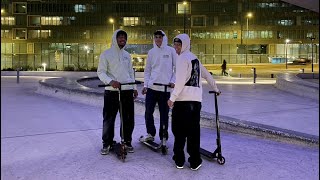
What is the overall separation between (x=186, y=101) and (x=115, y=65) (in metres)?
1.32

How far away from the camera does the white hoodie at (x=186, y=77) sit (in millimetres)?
5141

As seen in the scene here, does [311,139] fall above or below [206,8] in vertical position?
below

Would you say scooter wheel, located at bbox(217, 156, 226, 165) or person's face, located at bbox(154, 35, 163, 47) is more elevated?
person's face, located at bbox(154, 35, 163, 47)

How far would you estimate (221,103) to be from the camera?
38.9 feet

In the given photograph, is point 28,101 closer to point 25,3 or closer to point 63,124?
point 63,124

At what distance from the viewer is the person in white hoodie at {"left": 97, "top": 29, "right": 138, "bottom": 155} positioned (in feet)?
19.6

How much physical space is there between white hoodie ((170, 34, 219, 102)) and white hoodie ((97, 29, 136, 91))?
1.13 meters

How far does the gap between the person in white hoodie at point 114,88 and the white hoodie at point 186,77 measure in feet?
3.58

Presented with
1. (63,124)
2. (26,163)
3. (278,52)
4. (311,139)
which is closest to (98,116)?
(63,124)

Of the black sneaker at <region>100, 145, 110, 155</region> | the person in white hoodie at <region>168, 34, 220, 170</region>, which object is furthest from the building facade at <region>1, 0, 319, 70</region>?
the person in white hoodie at <region>168, 34, 220, 170</region>

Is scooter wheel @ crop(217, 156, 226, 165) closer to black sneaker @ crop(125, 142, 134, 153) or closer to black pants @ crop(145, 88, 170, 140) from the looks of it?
black pants @ crop(145, 88, 170, 140)

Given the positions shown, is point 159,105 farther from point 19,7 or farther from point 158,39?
point 19,7

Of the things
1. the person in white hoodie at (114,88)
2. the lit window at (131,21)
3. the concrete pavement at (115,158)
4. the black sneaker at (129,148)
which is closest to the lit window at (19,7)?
the lit window at (131,21)

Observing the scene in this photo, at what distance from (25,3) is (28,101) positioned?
70610mm
